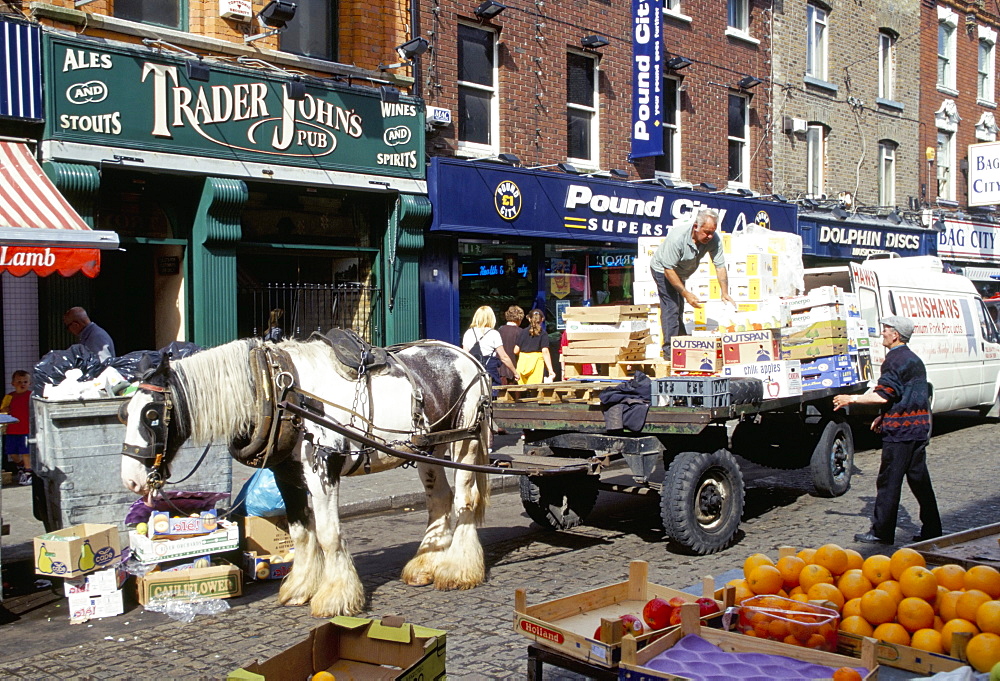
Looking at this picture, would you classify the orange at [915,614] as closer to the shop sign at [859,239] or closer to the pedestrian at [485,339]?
the pedestrian at [485,339]

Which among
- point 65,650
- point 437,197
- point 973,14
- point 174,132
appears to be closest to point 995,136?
point 973,14

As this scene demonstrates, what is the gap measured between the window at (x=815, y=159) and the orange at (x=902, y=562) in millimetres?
18844

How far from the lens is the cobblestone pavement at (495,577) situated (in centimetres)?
511

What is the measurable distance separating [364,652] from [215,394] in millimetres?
2721

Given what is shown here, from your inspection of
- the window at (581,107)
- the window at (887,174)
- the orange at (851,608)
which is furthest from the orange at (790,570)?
the window at (887,174)

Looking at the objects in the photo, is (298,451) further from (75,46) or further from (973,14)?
(973,14)

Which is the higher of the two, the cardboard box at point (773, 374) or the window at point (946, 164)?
the window at point (946, 164)

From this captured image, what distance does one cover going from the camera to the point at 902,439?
283 inches

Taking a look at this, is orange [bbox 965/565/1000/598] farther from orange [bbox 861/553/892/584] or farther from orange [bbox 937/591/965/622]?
orange [bbox 861/553/892/584]

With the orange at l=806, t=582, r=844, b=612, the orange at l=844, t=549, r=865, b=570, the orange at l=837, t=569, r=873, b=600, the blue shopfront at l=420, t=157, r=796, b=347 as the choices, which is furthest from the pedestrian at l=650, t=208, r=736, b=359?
the orange at l=806, t=582, r=844, b=612

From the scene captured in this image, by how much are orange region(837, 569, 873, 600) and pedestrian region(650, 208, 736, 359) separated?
513 cm

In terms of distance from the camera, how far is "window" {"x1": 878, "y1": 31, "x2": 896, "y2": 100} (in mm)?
23781

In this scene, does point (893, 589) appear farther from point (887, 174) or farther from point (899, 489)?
point (887, 174)

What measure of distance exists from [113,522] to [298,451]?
81.9 inches
